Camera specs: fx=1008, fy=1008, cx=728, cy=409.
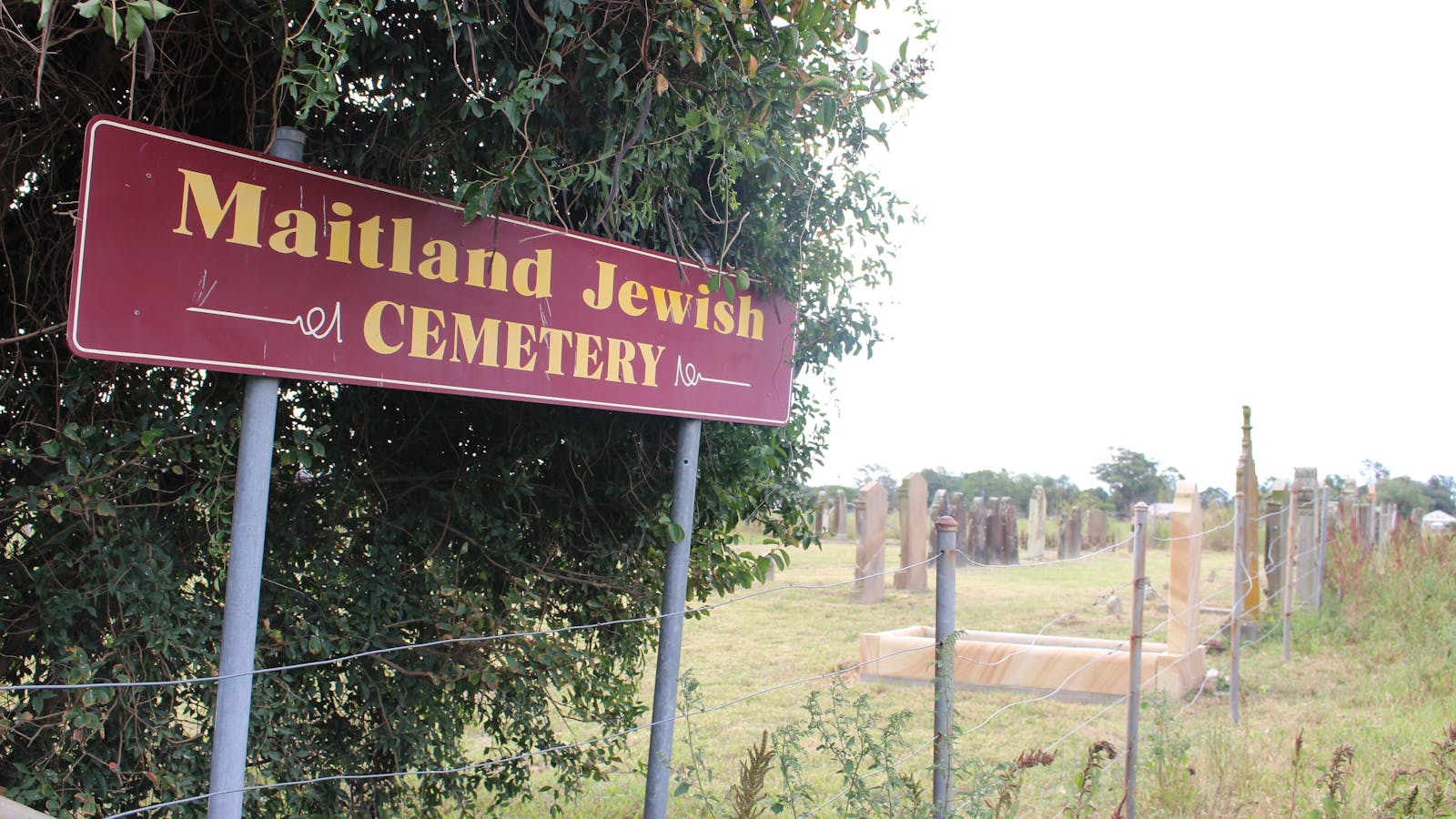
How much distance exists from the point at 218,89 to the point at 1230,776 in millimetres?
4930

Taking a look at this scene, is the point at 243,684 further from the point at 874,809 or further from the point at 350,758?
the point at 874,809

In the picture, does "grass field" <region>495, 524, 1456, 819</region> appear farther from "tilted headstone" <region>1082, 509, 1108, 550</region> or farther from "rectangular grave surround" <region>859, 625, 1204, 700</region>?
"tilted headstone" <region>1082, 509, 1108, 550</region>

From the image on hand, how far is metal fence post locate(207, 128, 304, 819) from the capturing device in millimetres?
2311

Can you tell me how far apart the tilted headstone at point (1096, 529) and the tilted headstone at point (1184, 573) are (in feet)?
57.2

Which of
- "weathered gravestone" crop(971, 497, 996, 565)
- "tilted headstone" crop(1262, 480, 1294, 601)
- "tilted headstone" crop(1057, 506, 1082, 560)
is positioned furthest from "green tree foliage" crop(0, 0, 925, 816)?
"tilted headstone" crop(1057, 506, 1082, 560)

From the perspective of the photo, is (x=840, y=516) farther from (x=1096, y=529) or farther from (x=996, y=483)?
(x=996, y=483)

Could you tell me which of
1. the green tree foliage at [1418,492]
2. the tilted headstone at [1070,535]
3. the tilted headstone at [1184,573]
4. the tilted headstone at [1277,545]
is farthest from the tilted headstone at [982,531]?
the green tree foliage at [1418,492]

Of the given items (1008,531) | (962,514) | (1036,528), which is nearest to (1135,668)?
(1008,531)

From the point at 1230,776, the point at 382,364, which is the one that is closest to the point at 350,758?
the point at 382,364

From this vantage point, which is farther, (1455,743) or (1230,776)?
(1230,776)

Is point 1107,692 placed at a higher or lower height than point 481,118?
lower

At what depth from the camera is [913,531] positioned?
14.1m

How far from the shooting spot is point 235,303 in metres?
2.30

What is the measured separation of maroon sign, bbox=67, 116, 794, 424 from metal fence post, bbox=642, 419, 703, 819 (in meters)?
0.18
